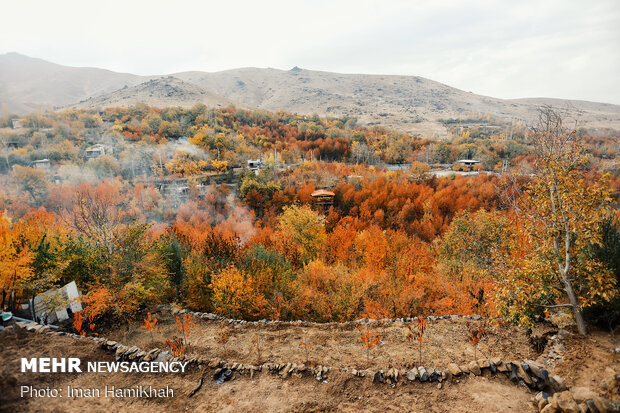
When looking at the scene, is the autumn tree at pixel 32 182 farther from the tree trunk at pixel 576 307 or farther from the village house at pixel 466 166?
the village house at pixel 466 166

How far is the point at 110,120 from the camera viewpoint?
95.4 meters

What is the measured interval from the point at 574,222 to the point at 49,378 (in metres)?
18.7

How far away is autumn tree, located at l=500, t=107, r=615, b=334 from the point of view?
975cm

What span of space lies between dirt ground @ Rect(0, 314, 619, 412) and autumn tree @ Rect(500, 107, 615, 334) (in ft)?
6.16

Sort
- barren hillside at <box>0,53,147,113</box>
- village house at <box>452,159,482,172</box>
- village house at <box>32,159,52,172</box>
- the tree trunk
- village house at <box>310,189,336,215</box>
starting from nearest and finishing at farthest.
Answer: the tree trunk < barren hillside at <box>0,53,147,113</box> < village house at <box>310,189,336,215</box> < village house at <box>32,159,52,172</box> < village house at <box>452,159,482,172</box>

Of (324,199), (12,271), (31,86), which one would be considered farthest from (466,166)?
(31,86)

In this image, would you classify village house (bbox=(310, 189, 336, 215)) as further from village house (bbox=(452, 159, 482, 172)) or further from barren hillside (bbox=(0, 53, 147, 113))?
village house (bbox=(452, 159, 482, 172))

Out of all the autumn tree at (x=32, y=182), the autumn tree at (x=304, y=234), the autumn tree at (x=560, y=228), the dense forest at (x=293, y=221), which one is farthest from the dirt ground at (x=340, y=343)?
the autumn tree at (x=32, y=182)

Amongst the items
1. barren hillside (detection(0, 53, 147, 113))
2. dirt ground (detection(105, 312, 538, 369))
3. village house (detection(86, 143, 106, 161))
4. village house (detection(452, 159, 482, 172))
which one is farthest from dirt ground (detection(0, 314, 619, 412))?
village house (detection(452, 159, 482, 172))

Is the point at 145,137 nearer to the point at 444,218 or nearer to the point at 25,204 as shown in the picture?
the point at 25,204

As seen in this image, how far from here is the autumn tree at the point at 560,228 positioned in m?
9.75

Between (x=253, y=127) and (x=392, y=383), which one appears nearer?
(x=392, y=383)

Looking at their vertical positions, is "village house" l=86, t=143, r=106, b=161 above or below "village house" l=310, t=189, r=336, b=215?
above

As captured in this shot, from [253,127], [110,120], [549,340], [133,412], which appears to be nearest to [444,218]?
[549,340]
